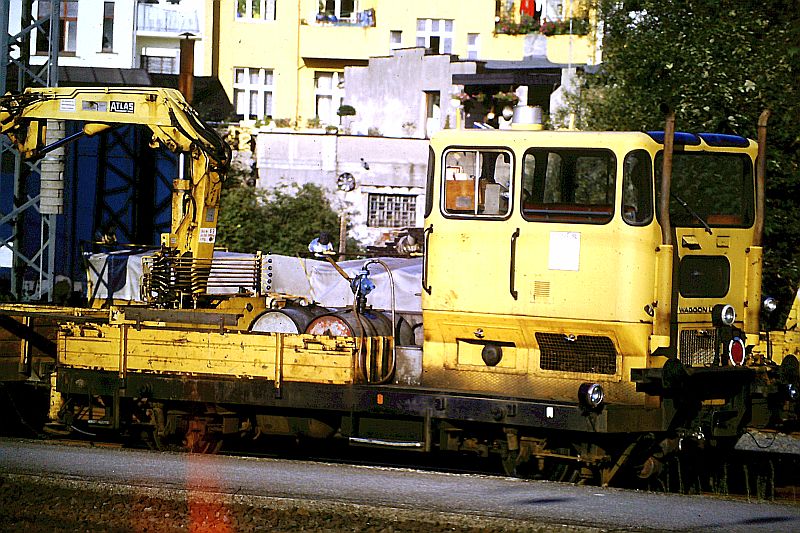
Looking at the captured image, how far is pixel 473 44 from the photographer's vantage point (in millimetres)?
48719

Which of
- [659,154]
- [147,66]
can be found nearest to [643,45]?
[659,154]

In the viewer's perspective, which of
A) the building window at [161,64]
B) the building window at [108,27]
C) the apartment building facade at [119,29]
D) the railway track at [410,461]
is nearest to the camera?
the railway track at [410,461]

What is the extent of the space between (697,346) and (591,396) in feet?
4.74

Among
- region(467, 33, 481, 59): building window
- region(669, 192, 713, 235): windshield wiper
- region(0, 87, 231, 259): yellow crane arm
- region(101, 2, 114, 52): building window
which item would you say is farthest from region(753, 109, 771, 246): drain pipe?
region(101, 2, 114, 52): building window

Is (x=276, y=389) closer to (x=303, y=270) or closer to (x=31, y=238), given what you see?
(x=303, y=270)

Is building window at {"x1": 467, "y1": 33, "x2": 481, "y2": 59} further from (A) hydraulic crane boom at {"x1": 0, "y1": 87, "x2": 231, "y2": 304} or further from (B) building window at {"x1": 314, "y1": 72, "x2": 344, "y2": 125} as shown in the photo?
(A) hydraulic crane boom at {"x1": 0, "y1": 87, "x2": 231, "y2": 304}

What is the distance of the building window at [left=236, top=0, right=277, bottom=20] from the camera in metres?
48.2

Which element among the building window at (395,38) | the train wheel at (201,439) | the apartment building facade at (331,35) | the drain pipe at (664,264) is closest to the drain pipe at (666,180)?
the drain pipe at (664,264)

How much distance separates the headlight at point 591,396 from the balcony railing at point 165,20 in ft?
130

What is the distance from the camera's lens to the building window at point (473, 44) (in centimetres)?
4856

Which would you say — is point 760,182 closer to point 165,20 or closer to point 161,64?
point 165,20

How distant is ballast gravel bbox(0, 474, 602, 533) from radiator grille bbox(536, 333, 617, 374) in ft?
7.60

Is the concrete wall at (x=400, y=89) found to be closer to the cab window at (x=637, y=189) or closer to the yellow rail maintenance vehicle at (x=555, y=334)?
the yellow rail maintenance vehicle at (x=555, y=334)

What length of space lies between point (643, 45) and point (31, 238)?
14796mm
